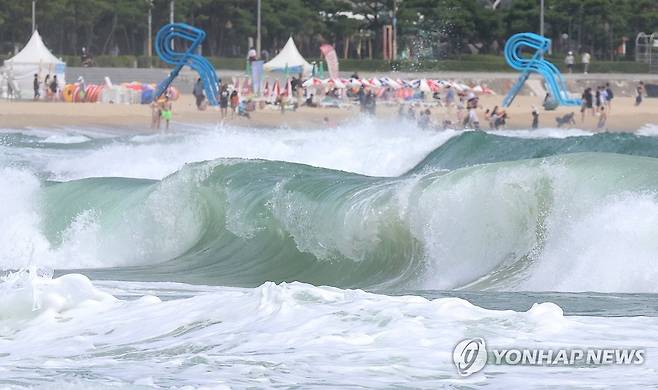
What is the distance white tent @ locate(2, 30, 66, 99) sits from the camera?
47438 millimetres

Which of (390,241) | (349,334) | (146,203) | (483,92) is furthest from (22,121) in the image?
(349,334)

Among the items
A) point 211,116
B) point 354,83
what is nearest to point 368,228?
point 211,116

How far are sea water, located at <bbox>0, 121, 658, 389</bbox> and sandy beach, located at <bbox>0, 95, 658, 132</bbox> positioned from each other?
14.6 m

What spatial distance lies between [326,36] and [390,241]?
54.8 meters

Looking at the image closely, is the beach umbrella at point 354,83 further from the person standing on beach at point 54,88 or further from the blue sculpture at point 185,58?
the person standing on beach at point 54,88

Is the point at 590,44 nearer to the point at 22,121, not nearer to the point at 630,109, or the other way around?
the point at 630,109

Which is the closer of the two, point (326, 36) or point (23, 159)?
point (23, 159)

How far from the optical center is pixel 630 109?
45.3 metres

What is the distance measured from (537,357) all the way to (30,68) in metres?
42.1

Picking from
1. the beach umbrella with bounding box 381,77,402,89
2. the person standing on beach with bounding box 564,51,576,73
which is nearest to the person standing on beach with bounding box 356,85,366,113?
the beach umbrella with bounding box 381,77,402,89

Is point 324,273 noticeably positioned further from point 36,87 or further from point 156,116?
point 36,87

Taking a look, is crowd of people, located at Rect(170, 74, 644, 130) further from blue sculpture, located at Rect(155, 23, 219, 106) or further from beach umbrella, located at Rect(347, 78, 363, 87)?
beach umbrella, located at Rect(347, 78, 363, 87)

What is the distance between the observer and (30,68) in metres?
47.9

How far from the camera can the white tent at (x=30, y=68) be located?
47438 mm
